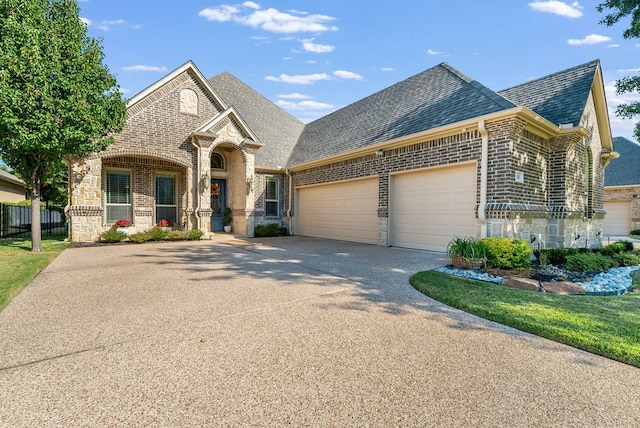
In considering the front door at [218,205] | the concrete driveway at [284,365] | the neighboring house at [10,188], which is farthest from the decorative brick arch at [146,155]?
the neighboring house at [10,188]

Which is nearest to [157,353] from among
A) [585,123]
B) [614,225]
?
[585,123]

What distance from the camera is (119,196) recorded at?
1222cm

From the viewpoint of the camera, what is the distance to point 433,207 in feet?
30.8

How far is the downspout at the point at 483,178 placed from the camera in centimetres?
781

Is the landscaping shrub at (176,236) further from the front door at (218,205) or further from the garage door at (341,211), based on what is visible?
the garage door at (341,211)

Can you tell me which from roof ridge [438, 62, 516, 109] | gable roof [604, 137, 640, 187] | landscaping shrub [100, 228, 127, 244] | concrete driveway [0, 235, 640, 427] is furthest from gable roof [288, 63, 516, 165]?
gable roof [604, 137, 640, 187]

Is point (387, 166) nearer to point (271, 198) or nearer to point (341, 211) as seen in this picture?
point (341, 211)

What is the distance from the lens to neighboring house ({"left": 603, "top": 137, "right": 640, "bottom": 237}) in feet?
64.2

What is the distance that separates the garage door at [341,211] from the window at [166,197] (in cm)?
567

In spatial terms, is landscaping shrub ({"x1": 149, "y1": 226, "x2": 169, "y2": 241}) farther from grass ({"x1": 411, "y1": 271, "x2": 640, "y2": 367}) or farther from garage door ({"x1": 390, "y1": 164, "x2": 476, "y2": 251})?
grass ({"x1": 411, "y1": 271, "x2": 640, "y2": 367})

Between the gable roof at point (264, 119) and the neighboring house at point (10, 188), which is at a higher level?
the gable roof at point (264, 119)

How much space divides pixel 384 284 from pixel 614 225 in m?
23.6

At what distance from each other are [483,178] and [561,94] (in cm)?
490

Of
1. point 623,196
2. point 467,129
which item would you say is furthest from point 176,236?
point 623,196
